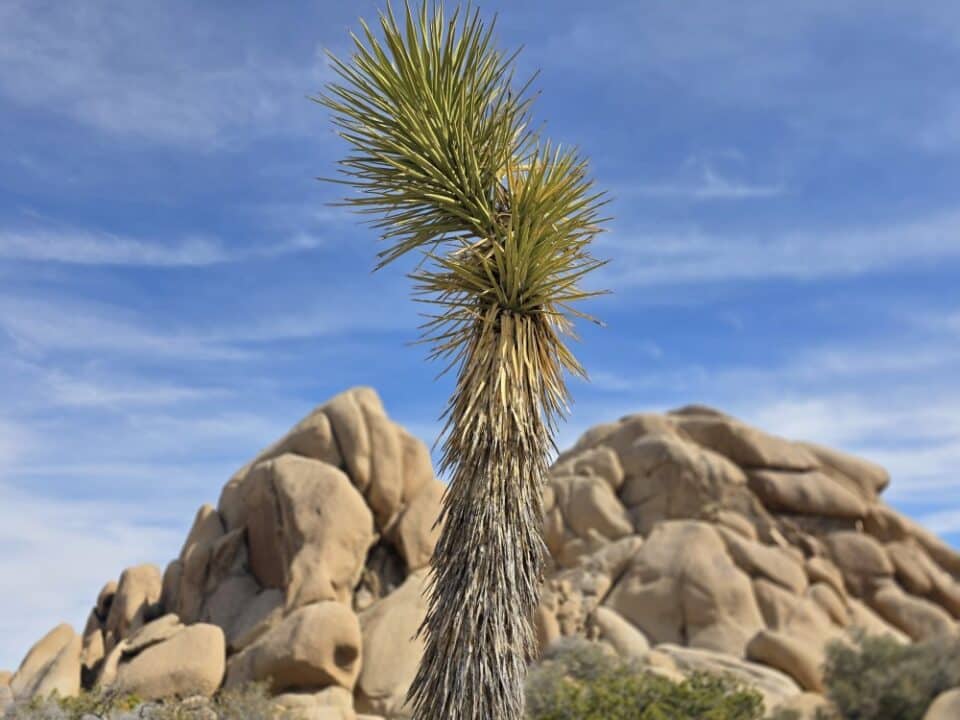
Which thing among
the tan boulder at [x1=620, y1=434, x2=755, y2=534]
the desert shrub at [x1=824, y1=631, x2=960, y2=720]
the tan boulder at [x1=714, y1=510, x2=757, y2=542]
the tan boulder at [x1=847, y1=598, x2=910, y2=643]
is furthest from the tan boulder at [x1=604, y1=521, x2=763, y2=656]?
the tan boulder at [x1=847, y1=598, x2=910, y2=643]

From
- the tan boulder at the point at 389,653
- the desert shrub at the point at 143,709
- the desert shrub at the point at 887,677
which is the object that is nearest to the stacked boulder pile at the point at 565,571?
the tan boulder at the point at 389,653

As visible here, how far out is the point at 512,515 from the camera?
11531 millimetres

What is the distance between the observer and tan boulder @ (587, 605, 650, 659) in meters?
32.1

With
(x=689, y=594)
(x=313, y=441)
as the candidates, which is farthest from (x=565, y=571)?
(x=313, y=441)

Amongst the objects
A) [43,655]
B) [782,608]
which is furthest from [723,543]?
[43,655]

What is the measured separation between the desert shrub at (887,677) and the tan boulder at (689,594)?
407cm

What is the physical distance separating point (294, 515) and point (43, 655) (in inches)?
315

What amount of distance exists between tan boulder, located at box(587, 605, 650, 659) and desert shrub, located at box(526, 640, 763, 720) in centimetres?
750

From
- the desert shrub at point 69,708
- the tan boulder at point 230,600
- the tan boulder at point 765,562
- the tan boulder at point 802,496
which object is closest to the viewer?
the desert shrub at point 69,708

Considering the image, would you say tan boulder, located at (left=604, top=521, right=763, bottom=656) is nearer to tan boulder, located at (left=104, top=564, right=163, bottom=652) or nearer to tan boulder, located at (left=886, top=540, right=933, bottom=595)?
tan boulder, located at (left=886, top=540, right=933, bottom=595)

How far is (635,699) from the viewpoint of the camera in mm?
21562

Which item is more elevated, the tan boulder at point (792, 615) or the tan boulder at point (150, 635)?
the tan boulder at point (792, 615)

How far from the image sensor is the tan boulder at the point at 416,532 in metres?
27.7

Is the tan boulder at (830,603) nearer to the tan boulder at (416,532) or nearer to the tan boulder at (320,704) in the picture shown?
the tan boulder at (416,532)
